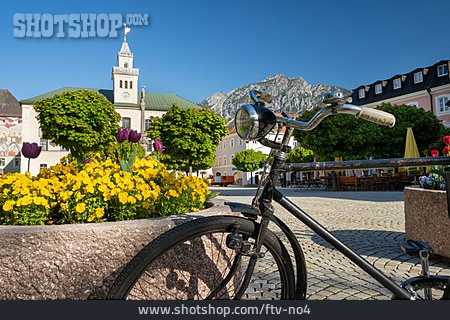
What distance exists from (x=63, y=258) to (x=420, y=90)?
1580 inches

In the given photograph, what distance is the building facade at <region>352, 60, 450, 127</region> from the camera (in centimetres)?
3228

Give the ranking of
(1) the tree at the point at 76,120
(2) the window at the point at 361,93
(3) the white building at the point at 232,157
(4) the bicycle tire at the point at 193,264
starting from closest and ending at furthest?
(4) the bicycle tire at the point at 193,264
(1) the tree at the point at 76,120
(2) the window at the point at 361,93
(3) the white building at the point at 232,157

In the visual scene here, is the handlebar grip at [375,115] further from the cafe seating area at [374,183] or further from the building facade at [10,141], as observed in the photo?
the building facade at [10,141]

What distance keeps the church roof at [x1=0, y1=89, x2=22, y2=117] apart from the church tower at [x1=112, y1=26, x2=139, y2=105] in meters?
17.3

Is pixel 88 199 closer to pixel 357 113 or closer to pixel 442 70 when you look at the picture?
pixel 357 113

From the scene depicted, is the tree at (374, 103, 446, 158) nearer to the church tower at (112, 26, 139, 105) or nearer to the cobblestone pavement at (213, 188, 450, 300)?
the cobblestone pavement at (213, 188, 450, 300)

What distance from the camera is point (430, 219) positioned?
12.5 ft

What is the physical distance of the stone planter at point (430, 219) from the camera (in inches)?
141

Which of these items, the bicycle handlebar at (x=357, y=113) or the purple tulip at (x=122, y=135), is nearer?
the bicycle handlebar at (x=357, y=113)

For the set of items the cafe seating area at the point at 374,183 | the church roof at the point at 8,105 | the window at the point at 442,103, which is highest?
the church roof at the point at 8,105

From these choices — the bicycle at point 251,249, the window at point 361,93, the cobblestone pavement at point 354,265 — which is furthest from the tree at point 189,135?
the window at point 361,93

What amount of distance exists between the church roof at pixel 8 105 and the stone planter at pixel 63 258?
6050 cm

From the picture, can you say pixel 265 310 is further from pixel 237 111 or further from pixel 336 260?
pixel 336 260

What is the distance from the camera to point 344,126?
68.5ft
